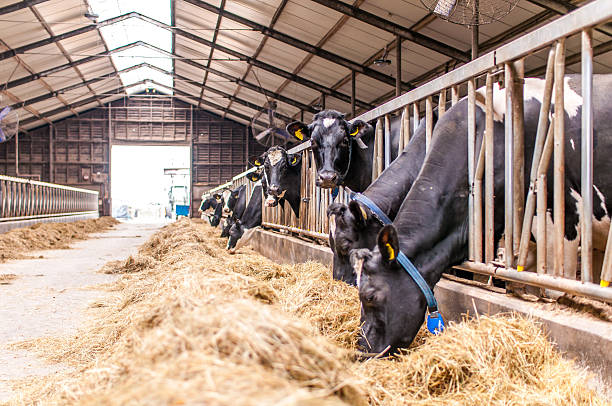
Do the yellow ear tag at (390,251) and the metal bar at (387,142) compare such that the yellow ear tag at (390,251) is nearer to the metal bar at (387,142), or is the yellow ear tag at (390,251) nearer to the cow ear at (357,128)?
the metal bar at (387,142)

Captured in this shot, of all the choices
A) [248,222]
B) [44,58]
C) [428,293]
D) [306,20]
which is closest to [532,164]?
[428,293]

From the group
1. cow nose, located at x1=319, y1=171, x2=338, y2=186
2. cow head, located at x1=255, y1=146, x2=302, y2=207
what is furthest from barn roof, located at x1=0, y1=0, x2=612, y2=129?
cow nose, located at x1=319, y1=171, x2=338, y2=186

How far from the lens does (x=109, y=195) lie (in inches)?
1457

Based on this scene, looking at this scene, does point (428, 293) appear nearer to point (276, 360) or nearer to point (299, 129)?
point (276, 360)

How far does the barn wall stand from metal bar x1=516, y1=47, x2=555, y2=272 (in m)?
33.8

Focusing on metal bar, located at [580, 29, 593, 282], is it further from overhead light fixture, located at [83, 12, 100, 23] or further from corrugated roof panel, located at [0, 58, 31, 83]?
corrugated roof panel, located at [0, 58, 31, 83]

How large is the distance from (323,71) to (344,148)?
1498 cm

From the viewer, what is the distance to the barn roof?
44.7 ft

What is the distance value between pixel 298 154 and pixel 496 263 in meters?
5.88

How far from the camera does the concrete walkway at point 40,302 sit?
3539mm

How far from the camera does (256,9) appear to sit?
56.1 ft

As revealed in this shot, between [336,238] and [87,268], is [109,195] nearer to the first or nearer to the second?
[87,268]

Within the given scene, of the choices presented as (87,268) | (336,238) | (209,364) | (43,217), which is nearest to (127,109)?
(43,217)

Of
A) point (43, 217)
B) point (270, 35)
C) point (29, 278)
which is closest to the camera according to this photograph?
point (29, 278)
